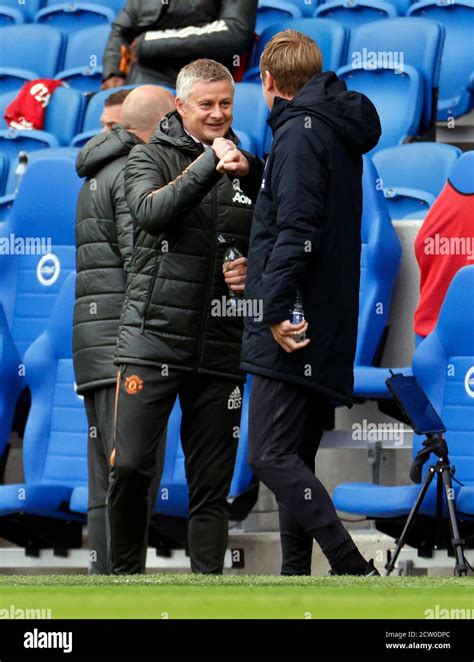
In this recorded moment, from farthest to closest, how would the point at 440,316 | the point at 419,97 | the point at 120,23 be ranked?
the point at 120,23 < the point at 419,97 < the point at 440,316

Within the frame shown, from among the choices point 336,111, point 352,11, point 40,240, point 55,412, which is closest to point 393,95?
point 352,11

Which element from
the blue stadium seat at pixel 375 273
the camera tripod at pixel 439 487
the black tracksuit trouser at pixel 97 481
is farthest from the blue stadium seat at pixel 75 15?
the camera tripod at pixel 439 487

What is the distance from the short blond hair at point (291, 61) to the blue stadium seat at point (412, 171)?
105 inches

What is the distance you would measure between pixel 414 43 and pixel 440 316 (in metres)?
2.61

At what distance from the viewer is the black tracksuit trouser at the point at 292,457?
13.4ft

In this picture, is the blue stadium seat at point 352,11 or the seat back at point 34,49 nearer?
the blue stadium seat at point 352,11

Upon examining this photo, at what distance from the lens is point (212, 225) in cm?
433

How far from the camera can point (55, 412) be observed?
654cm

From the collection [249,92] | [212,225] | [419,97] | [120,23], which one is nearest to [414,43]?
[419,97]

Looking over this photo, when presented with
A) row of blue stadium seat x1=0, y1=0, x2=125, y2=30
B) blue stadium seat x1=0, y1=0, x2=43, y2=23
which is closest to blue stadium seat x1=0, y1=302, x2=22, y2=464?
row of blue stadium seat x1=0, y1=0, x2=125, y2=30

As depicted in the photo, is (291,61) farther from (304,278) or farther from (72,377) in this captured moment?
(72,377)

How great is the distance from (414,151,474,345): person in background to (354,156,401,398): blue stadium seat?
0.29m

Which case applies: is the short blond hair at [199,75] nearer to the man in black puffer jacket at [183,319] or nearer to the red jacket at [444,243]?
the man in black puffer jacket at [183,319]
